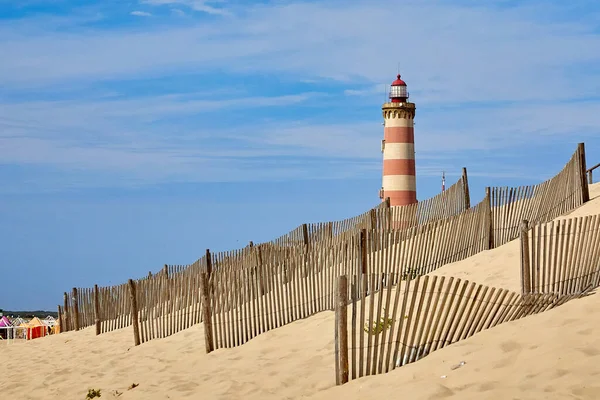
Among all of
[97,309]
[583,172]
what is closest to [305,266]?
[583,172]

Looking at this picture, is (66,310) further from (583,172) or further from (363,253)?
(583,172)

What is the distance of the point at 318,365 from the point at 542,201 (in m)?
7.77

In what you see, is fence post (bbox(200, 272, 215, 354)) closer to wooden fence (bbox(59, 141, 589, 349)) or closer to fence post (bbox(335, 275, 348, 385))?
wooden fence (bbox(59, 141, 589, 349))

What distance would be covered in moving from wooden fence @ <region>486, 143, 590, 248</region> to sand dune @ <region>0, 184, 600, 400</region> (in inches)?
18.6

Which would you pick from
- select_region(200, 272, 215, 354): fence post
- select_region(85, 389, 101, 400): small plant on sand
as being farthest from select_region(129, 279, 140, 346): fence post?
select_region(85, 389, 101, 400): small plant on sand

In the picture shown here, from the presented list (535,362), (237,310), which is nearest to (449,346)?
(535,362)

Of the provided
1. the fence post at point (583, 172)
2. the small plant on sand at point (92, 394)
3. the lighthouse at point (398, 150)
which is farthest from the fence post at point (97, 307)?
the lighthouse at point (398, 150)

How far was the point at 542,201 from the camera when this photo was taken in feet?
52.0

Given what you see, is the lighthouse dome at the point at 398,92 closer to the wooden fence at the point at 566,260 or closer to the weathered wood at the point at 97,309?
the weathered wood at the point at 97,309

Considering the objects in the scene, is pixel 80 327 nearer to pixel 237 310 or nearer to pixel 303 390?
pixel 237 310

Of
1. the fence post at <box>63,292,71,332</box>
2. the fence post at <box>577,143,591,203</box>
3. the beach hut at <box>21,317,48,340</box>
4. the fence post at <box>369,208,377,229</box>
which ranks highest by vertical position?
the fence post at <box>577,143,591,203</box>

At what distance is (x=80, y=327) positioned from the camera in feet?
68.0

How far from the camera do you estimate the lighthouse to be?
3078cm

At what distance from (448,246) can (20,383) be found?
7.45 meters
